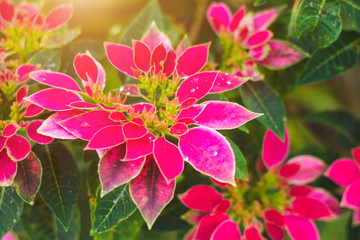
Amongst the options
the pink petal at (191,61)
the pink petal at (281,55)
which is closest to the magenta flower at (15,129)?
the pink petal at (191,61)

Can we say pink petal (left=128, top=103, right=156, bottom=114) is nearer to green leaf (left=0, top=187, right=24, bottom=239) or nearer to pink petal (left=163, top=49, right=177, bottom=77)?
pink petal (left=163, top=49, right=177, bottom=77)

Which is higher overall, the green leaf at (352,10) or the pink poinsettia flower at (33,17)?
the pink poinsettia flower at (33,17)

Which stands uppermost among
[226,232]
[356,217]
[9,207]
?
[9,207]

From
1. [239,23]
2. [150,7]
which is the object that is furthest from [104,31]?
[239,23]

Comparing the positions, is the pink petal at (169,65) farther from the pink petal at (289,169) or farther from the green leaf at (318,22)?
the pink petal at (289,169)

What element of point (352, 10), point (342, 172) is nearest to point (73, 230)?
point (342, 172)

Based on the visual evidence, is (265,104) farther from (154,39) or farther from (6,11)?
(6,11)
